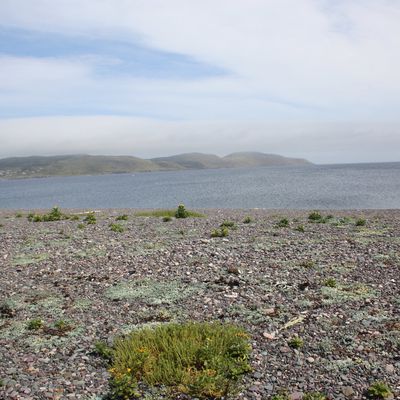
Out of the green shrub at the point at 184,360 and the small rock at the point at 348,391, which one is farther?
the green shrub at the point at 184,360

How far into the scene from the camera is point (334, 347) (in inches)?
424

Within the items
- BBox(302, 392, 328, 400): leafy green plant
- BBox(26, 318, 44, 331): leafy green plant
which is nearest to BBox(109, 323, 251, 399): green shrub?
BBox(302, 392, 328, 400): leafy green plant

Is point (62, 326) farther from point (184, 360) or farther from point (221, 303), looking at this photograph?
point (221, 303)

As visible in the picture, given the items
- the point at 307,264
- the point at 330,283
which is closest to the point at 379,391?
the point at 330,283

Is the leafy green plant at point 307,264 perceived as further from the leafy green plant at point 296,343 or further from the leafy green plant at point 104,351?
the leafy green plant at point 104,351

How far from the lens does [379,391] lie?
28.9ft

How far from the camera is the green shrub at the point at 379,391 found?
8.77m

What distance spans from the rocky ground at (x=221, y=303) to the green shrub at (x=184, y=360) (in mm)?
404

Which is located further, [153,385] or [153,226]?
[153,226]

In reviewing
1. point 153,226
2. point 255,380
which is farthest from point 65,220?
point 255,380

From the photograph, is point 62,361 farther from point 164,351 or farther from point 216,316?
point 216,316

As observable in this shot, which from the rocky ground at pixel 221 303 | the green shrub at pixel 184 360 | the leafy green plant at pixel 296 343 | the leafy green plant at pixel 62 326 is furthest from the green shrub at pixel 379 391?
the leafy green plant at pixel 62 326

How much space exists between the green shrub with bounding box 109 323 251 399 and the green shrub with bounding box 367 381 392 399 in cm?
244

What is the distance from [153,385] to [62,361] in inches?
99.4
